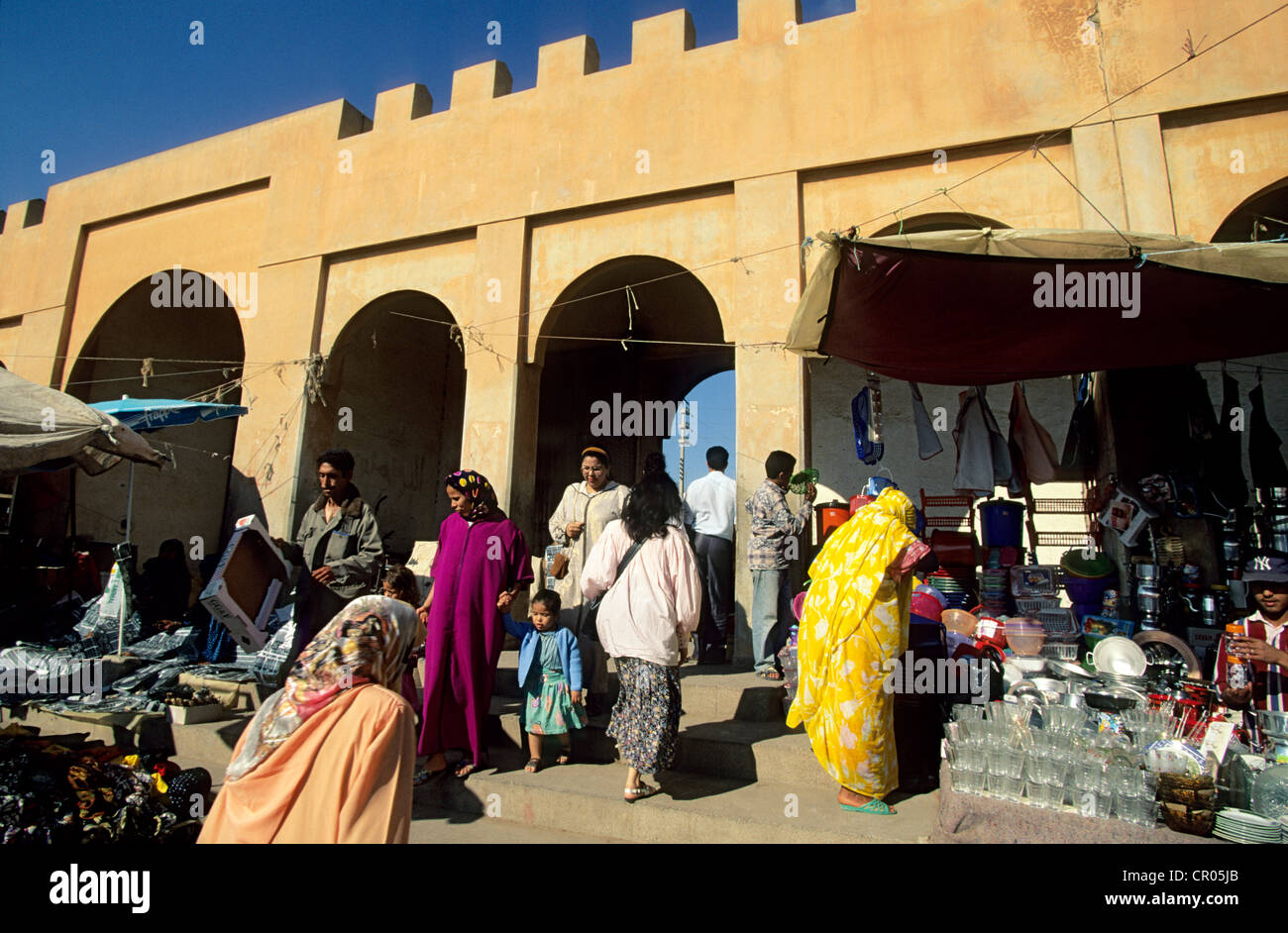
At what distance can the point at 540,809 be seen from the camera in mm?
3984

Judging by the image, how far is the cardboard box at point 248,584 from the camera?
465cm

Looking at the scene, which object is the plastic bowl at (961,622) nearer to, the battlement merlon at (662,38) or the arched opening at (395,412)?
the battlement merlon at (662,38)

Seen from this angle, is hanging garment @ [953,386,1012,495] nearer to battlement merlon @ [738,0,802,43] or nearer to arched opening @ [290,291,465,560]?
battlement merlon @ [738,0,802,43]

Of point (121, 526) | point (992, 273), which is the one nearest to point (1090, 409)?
point (992, 273)

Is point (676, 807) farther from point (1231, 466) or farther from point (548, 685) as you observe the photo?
point (1231, 466)

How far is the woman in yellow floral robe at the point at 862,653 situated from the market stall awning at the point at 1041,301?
1.57 meters

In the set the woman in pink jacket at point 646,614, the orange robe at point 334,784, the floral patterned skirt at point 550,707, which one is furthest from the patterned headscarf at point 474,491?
the orange robe at point 334,784

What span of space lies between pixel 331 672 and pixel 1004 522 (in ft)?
19.1

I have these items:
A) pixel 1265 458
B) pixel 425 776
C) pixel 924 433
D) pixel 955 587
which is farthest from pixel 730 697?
pixel 1265 458

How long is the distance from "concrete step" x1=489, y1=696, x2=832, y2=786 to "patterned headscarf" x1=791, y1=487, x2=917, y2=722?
0.29 meters

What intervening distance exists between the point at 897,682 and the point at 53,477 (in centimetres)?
1149

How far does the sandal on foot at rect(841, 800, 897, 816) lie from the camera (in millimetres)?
A: 3578

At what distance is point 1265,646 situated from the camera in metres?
3.80
